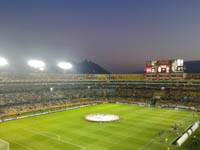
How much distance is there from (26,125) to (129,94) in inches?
1824

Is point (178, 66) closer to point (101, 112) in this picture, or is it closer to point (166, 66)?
point (166, 66)

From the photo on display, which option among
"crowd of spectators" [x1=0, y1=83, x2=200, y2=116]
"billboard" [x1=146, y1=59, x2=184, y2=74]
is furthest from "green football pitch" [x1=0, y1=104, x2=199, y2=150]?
"billboard" [x1=146, y1=59, x2=184, y2=74]

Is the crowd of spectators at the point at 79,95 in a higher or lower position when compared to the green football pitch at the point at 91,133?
higher

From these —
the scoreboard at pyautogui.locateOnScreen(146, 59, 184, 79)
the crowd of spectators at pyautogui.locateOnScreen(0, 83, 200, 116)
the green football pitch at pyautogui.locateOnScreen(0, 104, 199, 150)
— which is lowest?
the green football pitch at pyautogui.locateOnScreen(0, 104, 199, 150)

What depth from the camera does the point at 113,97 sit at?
77.2 metres

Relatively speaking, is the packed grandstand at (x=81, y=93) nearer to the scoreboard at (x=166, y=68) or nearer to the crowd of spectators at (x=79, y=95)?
the crowd of spectators at (x=79, y=95)

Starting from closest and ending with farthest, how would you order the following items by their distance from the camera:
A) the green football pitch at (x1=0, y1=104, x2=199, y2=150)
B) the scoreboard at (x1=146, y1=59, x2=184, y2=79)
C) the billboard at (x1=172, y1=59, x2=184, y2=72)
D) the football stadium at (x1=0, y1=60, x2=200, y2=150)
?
1. the green football pitch at (x1=0, y1=104, x2=199, y2=150)
2. the football stadium at (x1=0, y1=60, x2=200, y2=150)
3. the billboard at (x1=172, y1=59, x2=184, y2=72)
4. the scoreboard at (x1=146, y1=59, x2=184, y2=79)

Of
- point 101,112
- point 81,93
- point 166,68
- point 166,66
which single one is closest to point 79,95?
point 81,93

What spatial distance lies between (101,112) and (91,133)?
19.4m

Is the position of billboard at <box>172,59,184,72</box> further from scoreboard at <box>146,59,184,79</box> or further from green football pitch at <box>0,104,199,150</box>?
green football pitch at <box>0,104,199,150</box>

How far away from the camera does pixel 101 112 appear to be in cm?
5181

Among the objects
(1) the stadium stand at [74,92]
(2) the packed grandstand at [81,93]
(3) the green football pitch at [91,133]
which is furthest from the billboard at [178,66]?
(3) the green football pitch at [91,133]

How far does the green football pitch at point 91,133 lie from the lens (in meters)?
27.0

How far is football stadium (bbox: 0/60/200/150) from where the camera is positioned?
28.4 meters
